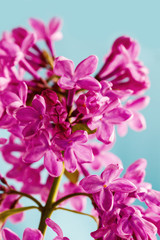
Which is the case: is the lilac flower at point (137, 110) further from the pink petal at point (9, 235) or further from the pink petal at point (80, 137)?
the pink petal at point (9, 235)

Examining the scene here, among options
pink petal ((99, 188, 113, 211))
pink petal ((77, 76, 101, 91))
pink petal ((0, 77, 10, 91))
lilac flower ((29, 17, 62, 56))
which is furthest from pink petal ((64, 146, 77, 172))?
lilac flower ((29, 17, 62, 56))

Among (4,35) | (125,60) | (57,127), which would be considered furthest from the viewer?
(4,35)

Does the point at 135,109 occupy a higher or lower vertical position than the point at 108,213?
higher

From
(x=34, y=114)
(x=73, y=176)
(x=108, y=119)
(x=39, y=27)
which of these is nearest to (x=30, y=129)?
(x=34, y=114)

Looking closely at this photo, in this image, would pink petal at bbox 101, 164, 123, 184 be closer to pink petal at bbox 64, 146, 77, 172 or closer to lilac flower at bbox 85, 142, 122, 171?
pink petal at bbox 64, 146, 77, 172

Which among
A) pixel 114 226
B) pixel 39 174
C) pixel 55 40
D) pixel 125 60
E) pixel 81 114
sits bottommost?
pixel 114 226

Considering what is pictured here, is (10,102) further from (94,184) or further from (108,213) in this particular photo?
(108,213)

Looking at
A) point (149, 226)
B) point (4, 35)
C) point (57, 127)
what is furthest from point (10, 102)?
point (4, 35)
